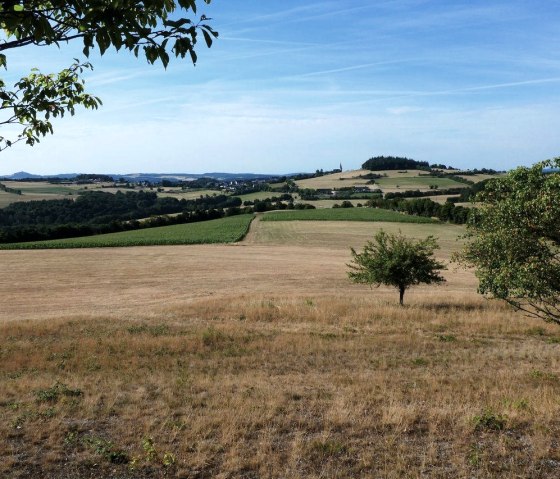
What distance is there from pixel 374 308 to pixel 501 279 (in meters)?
13.8

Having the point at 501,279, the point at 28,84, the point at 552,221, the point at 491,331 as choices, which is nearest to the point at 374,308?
the point at 491,331

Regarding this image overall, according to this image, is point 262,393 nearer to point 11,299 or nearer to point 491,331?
point 491,331

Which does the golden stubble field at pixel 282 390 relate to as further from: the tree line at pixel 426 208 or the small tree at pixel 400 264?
the tree line at pixel 426 208

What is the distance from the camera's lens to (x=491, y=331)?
22.7 m

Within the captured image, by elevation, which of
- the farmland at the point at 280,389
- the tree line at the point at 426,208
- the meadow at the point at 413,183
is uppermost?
the meadow at the point at 413,183

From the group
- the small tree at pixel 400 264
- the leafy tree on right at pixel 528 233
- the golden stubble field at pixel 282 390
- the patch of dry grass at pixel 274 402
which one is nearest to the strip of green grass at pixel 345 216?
the golden stubble field at pixel 282 390

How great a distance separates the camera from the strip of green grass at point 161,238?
2741 inches

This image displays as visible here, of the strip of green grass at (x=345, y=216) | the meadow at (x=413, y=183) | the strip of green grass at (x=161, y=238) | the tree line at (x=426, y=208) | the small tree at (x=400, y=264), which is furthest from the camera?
the meadow at (x=413, y=183)

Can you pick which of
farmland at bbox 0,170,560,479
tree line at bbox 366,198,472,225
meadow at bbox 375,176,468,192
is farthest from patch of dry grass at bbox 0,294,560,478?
meadow at bbox 375,176,468,192

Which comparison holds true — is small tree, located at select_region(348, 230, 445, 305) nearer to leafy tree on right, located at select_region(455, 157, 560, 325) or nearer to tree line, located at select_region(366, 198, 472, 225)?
leafy tree on right, located at select_region(455, 157, 560, 325)

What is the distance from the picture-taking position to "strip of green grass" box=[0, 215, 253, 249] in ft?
228

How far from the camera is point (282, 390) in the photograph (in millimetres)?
11016

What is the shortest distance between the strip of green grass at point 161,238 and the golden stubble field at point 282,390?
3774cm

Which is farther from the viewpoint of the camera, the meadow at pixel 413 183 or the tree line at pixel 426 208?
the meadow at pixel 413 183
